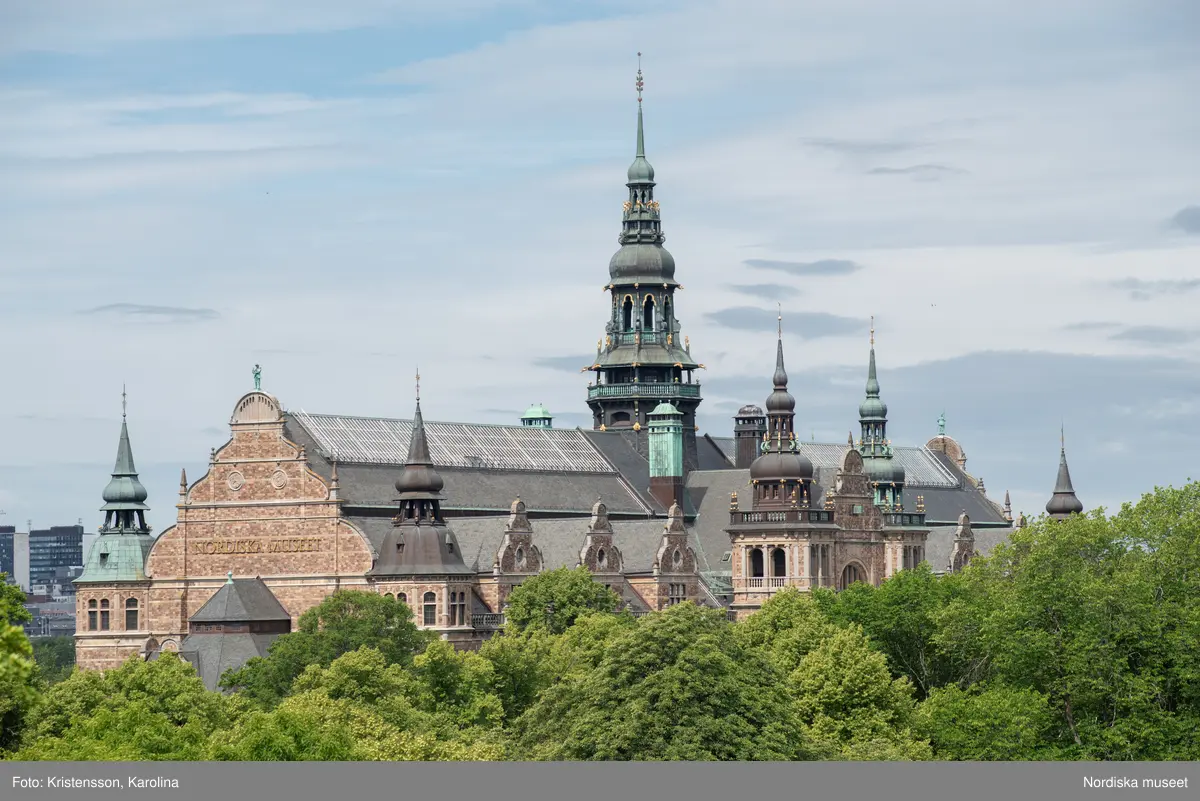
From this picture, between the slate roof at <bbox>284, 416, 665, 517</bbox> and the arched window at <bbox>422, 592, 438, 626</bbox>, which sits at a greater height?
the slate roof at <bbox>284, 416, 665, 517</bbox>

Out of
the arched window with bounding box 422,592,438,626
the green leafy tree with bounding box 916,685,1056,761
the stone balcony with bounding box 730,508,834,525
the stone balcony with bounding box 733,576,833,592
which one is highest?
the stone balcony with bounding box 730,508,834,525

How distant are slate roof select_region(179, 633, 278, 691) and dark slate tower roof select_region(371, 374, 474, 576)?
35.6ft

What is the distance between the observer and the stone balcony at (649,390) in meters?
197

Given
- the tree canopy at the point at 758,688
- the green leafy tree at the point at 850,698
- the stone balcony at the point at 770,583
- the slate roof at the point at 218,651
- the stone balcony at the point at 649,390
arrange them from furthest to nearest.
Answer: the stone balcony at the point at 649,390 → the stone balcony at the point at 770,583 → the slate roof at the point at 218,651 → the green leafy tree at the point at 850,698 → the tree canopy at the point at 758,688

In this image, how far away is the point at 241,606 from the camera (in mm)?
152375

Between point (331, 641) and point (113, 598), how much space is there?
4299 centimetres

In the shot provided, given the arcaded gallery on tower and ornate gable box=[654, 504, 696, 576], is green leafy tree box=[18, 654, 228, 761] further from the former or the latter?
ornate gable box=[654, 504, 696, 576]

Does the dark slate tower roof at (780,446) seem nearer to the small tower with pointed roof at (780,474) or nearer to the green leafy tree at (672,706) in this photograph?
the small tower with pointed roof at (780,474)

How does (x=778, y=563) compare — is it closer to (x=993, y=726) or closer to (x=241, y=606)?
(x=241, y=606)

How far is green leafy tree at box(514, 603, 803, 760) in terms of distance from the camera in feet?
299

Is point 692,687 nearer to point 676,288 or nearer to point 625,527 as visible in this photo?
point 625,527

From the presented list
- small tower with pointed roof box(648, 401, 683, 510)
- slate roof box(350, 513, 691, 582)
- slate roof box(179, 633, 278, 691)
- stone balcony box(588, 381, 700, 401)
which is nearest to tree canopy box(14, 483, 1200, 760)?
slate roof box(179, 633, 278, 691)

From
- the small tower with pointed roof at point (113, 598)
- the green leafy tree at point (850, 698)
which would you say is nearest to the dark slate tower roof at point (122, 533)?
the small tower with pointed roof at point (113, 598)

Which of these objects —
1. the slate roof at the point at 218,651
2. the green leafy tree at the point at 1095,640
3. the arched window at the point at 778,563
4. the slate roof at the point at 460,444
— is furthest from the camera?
the arched window at the point at 778,563
